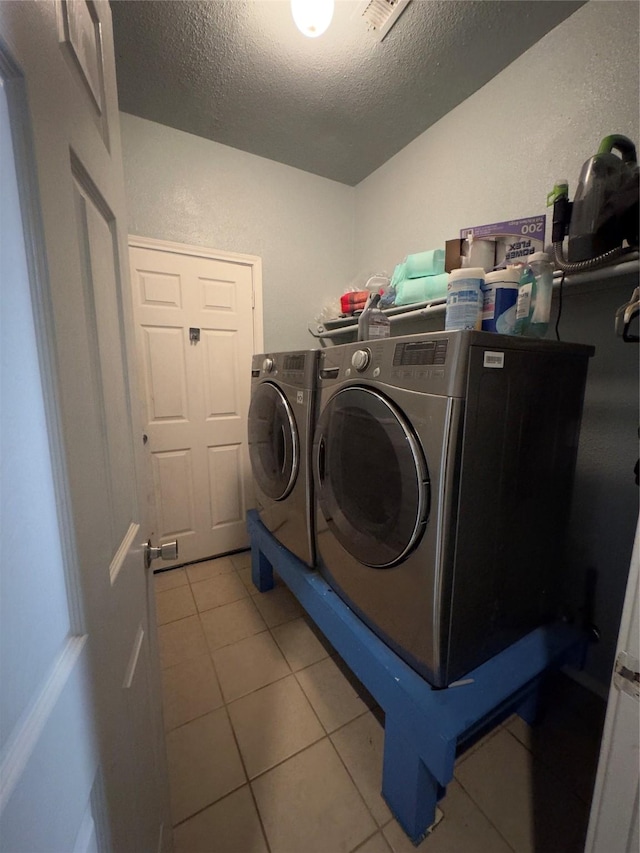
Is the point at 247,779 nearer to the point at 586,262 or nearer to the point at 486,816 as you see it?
the point at 486,816

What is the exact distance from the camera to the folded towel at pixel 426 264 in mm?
1542

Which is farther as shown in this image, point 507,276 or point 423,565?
point 507,276

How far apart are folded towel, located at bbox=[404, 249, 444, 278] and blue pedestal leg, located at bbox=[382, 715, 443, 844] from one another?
1698mm

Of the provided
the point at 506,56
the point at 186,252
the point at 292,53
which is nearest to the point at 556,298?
the point at 506,56

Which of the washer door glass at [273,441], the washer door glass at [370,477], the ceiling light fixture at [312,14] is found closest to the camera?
the washer door glass at [370,477]

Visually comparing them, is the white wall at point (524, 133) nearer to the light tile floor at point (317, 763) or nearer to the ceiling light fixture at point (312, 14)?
the ceiling light fixture at point (312, 14)

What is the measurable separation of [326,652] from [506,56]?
268 cm

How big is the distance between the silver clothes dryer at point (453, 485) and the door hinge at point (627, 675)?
1.11ft

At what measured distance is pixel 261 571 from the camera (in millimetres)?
1843

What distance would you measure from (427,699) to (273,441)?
3.50 feet

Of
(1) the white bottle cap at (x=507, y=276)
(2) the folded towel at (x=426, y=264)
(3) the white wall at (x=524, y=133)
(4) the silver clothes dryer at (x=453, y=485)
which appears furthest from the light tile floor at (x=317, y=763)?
(3) the white wall at (x=524, y=133)

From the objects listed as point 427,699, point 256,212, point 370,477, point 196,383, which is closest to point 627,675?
point 427,699

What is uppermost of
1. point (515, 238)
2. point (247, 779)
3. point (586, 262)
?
point (515, 238)

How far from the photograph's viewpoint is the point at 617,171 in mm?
962
